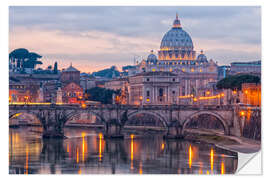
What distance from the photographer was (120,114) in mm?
102000

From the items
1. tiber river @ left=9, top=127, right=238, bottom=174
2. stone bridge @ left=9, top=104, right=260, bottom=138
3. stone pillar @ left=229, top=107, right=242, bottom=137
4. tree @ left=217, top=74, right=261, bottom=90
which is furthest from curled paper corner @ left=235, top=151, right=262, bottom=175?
tree @ left=217, top=74, right=261, bottom=90

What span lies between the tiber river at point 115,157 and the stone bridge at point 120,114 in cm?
222

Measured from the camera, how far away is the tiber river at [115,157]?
65000mm

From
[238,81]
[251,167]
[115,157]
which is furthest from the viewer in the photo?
[238,81]

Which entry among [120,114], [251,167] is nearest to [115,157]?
[251,167]

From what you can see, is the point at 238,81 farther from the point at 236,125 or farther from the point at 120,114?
the point at 120,114

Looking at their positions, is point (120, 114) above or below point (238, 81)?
below

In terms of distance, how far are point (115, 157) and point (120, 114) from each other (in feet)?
87.3

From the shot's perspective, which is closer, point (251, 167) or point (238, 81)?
point (251, 167)

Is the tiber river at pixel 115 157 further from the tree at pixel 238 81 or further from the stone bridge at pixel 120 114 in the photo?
the tree at pixel 238 81

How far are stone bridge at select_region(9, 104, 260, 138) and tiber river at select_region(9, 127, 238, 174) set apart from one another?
222 cm

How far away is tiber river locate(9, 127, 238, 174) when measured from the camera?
6500cm
